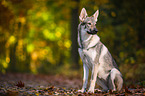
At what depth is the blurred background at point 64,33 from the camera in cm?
1110

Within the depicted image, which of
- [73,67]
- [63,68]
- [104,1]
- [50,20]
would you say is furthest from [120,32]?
[50,20]

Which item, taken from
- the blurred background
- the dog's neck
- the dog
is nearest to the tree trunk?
the blurred background

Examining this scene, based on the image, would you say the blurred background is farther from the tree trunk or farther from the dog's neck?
the dog's neck

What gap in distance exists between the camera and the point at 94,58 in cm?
554

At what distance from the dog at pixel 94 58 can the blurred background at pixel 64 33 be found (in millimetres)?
3516

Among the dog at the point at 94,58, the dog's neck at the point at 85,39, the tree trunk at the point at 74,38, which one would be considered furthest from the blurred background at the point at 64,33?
the dog's neck at the point at 85,39

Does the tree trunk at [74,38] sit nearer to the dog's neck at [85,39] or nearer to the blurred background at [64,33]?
the blurred background at [64,33]

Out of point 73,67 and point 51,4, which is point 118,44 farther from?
point 51,4

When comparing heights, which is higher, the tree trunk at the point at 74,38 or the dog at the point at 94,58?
the tree trunk at the point at 74,38

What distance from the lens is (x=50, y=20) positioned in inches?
848

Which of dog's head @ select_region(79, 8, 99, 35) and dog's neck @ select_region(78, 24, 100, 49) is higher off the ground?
dog's head @ select_region(79, 8, 99, 35)

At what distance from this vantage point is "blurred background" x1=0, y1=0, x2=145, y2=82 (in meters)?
11.1

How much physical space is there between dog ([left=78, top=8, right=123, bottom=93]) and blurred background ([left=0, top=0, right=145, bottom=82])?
138 inches

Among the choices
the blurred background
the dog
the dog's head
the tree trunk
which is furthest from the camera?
the tree trunk
